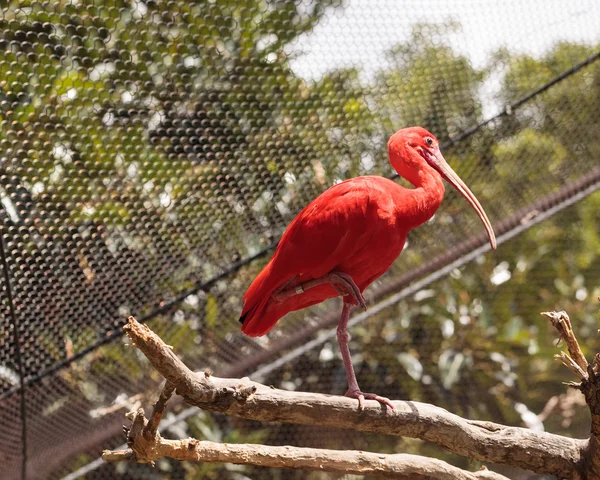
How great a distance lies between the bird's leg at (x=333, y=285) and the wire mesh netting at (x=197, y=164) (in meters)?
0.90

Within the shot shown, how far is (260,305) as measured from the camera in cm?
231

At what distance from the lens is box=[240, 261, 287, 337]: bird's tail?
7.43ft

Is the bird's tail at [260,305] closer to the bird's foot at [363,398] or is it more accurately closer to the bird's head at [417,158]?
the bird's foot at [363,398]

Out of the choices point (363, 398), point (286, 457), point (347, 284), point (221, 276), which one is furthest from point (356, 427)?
point (221, 276)

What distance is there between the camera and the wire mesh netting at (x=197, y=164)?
8.82 feet

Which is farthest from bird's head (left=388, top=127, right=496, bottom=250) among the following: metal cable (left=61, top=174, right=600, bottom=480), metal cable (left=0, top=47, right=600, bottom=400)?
metal cable (left=61, top=174, right=600, bottom=480)

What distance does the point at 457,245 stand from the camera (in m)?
3.69

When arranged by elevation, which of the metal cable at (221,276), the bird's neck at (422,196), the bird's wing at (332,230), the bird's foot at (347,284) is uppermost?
the bird's wing at (332,230)

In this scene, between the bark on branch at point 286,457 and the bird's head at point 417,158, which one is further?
the bird's head at point 417,158

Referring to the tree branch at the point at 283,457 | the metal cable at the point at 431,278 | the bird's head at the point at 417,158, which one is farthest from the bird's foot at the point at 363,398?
the metal cable at the point at 431,278

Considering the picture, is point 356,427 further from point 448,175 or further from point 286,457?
point 448,175

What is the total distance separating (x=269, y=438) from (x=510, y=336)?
1689 mm

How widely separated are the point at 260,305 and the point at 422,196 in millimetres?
581

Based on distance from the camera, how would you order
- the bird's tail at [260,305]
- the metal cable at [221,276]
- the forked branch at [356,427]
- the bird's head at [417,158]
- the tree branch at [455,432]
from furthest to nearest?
1. the metal cable at [221,276]
2. the bird's head at [417,158]
3. the bird's tail at [260,305]
4. the tree branch at [455,432]
5. the forked branch at [356,427]
